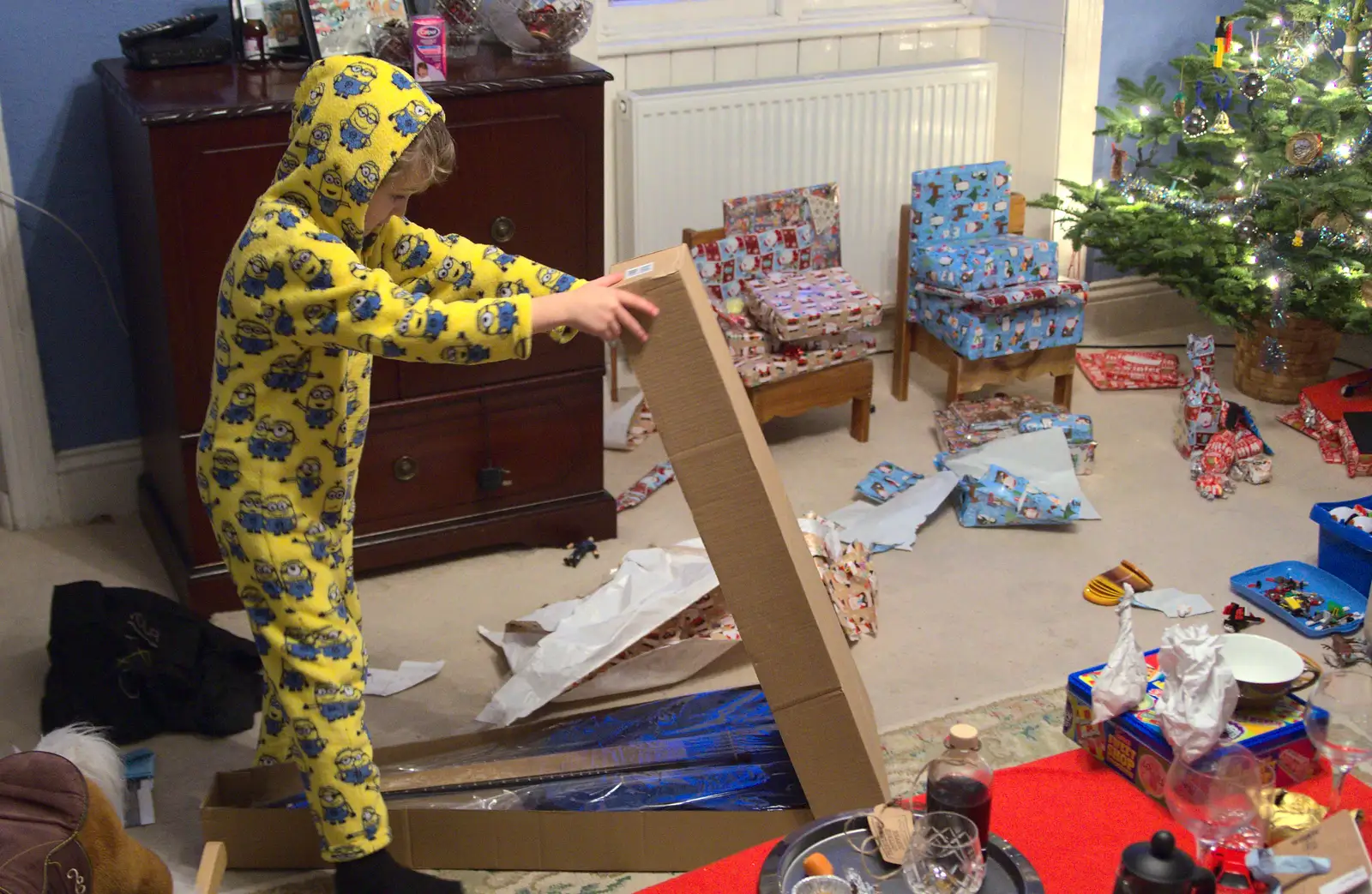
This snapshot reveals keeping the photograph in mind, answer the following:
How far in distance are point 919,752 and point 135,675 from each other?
1.51 m

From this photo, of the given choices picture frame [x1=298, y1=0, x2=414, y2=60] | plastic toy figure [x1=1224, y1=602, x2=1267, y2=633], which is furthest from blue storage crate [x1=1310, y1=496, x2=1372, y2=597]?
picture frame [x1=298, y1=0, x2=414, y2=60]

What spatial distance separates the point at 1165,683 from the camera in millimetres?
1770

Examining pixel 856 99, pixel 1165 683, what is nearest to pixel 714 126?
pixel 856 99

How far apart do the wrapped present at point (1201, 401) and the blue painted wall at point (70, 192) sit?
268 cm

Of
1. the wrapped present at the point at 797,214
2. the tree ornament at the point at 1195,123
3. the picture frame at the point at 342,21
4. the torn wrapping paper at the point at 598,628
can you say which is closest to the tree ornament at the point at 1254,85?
the tree ornament at the point at 1195,123

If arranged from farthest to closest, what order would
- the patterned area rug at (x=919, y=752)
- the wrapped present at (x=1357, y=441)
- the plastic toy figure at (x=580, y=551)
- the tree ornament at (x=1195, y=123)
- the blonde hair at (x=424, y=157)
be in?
the tree ornament at (x=1195, y=123)
the wrapped present at (x=1357, y=441)
the plastic toy figure at (x=580, y=551)
the patterned area rug at (x=919, y=752)
the blonde hair at (x=424, y=157)

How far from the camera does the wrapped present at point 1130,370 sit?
4371 millimetres

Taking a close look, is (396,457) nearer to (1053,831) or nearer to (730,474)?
(730,474)

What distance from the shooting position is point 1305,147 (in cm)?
389

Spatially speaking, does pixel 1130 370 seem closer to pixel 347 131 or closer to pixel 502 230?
pixel 502 230

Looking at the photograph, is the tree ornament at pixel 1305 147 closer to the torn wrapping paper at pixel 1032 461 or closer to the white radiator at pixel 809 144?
the white radiator at pixel 809 144

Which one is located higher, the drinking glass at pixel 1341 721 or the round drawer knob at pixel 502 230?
the round drawer knob at pixel 502 230

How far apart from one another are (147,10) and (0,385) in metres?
0.95

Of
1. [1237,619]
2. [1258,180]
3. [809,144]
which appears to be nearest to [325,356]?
[1237,619]
